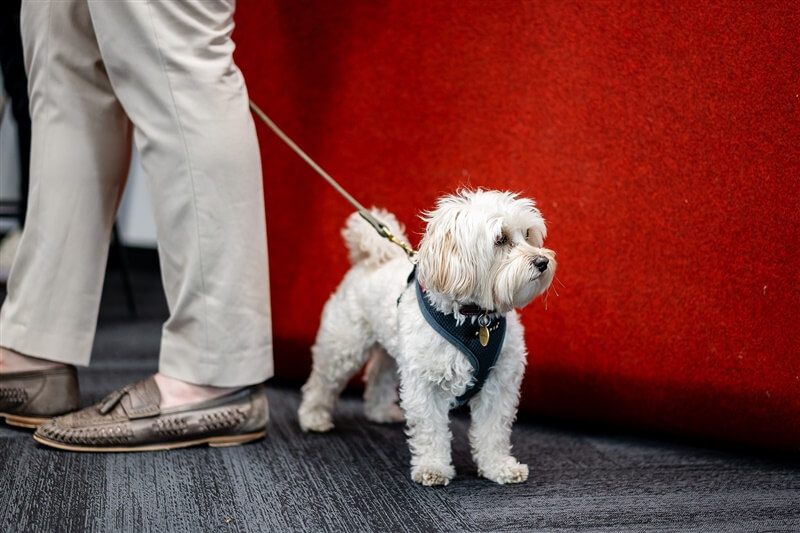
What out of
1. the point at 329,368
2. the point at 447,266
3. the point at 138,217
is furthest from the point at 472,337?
the point at 138,217

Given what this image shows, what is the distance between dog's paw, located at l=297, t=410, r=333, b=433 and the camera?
1.57 metres

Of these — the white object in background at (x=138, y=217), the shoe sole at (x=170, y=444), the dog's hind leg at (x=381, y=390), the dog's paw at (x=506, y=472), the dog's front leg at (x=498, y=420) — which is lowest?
the white object in background at (x=138, y=217)

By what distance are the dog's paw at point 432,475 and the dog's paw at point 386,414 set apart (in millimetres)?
382

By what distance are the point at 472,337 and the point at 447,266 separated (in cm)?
13

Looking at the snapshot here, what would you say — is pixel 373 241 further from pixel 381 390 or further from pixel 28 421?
pixel 28 421

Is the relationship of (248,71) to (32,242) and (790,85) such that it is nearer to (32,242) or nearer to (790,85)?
(32,242)

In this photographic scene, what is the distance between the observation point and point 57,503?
43.9 inches

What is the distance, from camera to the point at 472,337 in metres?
1.25

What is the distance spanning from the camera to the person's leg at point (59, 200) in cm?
142

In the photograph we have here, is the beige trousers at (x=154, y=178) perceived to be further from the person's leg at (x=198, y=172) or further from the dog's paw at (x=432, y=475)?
the dog's paw at (x=432, y=475)

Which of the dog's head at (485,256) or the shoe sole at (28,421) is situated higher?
the dog's head at (485,256)

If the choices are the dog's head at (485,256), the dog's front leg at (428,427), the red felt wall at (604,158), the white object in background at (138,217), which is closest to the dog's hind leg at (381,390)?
the red felt wall at (604,158)

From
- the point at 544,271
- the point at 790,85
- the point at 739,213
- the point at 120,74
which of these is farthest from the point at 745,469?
the point at 120,74

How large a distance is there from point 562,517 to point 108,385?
1.12m
